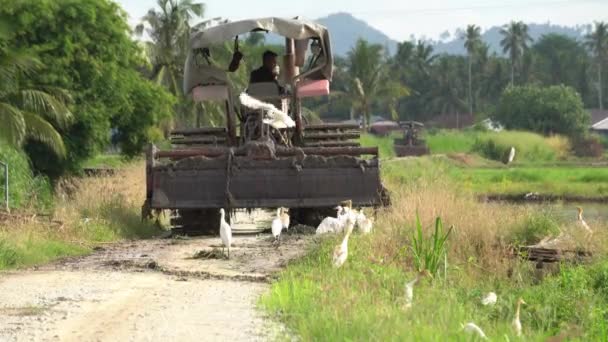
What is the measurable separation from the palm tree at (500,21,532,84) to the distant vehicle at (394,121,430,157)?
5320 cm

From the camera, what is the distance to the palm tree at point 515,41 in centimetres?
13134

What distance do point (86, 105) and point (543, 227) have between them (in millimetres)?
24223

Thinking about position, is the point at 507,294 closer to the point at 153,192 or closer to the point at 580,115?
the point at 153,192

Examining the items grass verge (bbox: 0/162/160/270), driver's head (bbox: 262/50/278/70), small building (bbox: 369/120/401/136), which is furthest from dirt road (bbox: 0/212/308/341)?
small building (bbox: 369/120/401/136)

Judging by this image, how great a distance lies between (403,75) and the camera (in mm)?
124438

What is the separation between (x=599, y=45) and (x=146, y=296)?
394 ft

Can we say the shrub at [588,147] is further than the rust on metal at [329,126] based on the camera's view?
Yes

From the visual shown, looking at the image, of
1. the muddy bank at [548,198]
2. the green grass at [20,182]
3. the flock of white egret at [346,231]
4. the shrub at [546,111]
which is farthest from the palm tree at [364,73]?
the flock of white egret at [346,231]

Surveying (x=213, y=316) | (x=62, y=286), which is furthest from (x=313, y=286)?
(x=62, y=286)

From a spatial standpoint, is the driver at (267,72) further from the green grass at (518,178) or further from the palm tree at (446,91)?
the palm tree at (446,91)

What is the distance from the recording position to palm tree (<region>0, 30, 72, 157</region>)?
24.7m

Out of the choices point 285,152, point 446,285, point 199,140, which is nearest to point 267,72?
point 199,140

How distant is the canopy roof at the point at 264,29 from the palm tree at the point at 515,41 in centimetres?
11040

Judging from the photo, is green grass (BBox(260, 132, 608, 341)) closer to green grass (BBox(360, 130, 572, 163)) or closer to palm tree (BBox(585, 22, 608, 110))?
green grass (BBox(360, 130, 572, 163))
